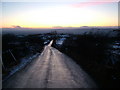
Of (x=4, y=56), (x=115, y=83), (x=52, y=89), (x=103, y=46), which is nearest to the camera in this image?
(x=52, y=89)

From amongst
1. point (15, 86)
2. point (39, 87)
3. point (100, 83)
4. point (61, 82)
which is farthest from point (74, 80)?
point (15, 86)

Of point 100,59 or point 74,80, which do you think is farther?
point 100,59

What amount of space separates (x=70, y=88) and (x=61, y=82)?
3.45 ft

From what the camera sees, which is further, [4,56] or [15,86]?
[4,56]

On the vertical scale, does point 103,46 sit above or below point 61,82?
above

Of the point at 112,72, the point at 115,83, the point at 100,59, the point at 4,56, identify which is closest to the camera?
the point at 115,83

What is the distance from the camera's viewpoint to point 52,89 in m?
6.53

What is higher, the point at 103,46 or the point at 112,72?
the point at 103,46

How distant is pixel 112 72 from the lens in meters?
9.20

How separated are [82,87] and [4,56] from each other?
10917 millimetres

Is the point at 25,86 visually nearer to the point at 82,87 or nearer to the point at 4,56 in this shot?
the point at 82,87

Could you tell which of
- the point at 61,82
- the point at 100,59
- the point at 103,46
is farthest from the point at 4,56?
the point at 103,46

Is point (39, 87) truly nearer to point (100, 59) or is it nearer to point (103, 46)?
point (100, 59)

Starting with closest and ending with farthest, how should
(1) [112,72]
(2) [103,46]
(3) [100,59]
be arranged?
(1) [112,72], (3) [100,59], (2) [103,46]
